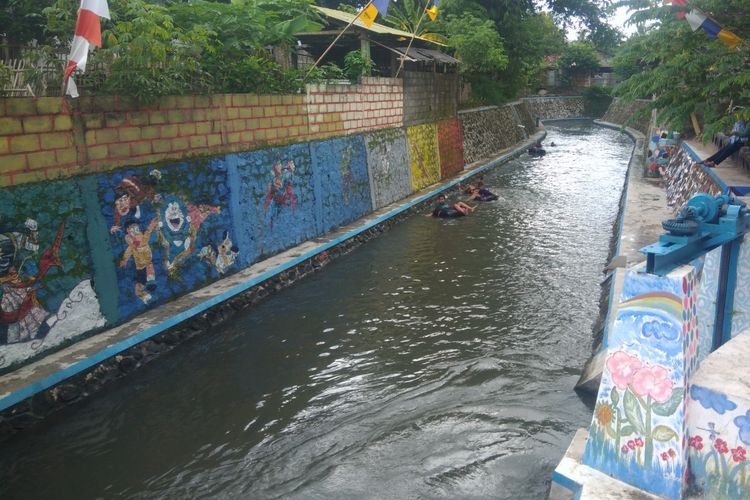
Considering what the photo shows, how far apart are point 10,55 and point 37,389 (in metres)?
3.73

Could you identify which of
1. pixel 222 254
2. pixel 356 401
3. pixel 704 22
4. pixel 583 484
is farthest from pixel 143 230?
pixel 704 22

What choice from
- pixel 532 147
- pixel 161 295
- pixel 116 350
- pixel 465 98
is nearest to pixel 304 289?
pixel 161 295

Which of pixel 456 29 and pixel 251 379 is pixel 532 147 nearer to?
pixel 456 29

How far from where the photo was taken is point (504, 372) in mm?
6852

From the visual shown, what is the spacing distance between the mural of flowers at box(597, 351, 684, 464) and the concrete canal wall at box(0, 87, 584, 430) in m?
5.21

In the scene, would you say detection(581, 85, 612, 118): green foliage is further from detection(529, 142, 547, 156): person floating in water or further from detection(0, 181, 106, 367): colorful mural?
detection(0, 181, 106, 367): colorful mural

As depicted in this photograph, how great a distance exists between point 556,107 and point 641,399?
53.1m

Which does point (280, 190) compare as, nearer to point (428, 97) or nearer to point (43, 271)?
point (43, 271)

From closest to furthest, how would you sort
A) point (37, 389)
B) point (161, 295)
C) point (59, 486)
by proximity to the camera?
point (59, 486) < point (37, 389) < point (161, 295)

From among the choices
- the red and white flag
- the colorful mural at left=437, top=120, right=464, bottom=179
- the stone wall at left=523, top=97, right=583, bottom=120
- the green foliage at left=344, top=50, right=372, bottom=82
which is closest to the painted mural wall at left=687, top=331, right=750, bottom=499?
the red and white flag

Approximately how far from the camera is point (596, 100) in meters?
54.2

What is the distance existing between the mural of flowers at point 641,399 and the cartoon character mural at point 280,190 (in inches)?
297

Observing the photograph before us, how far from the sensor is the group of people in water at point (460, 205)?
15062 millimetres

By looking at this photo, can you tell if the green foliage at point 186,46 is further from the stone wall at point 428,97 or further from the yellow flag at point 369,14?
the stone wall at point 428,97
